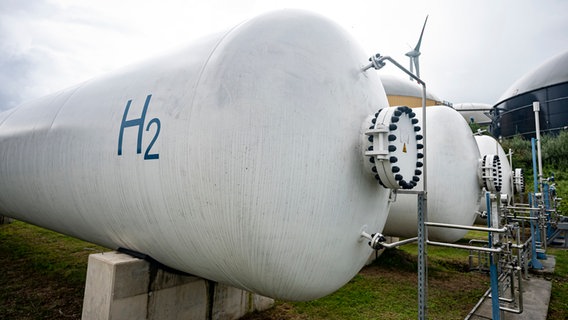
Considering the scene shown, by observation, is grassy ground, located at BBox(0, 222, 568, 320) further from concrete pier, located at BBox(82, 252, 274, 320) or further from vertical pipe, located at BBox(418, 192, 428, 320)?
vertical pipe, located at BBox(418, 192, 428, 320)

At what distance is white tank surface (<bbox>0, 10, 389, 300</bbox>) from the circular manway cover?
134mm

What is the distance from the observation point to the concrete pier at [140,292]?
2.88m

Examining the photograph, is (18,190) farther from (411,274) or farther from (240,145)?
(411,274)

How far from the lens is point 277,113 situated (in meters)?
2.09

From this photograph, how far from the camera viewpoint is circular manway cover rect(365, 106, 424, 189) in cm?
229

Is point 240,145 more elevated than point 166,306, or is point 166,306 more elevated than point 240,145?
point 240,145

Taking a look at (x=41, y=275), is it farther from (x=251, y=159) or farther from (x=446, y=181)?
(x=446, y=181)

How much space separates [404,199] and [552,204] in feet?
26.6

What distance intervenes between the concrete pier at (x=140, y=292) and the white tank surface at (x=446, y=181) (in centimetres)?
301

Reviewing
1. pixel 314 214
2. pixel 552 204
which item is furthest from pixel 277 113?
pixel 552 204

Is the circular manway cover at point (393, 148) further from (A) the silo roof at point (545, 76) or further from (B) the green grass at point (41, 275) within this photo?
(A) the silo roof at point (545, 76)

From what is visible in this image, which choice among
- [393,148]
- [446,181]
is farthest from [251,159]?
[446,181]

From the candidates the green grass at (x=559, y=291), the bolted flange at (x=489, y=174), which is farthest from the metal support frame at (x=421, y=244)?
the green grass at (x=559, y=291)

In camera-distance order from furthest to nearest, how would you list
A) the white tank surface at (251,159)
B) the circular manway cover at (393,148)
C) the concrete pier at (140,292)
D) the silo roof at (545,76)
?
the silo roof at (545,76) < the concrete pier at (140,292) < the circular manway cover at (393,148) < the white tank surface at (251,159)
